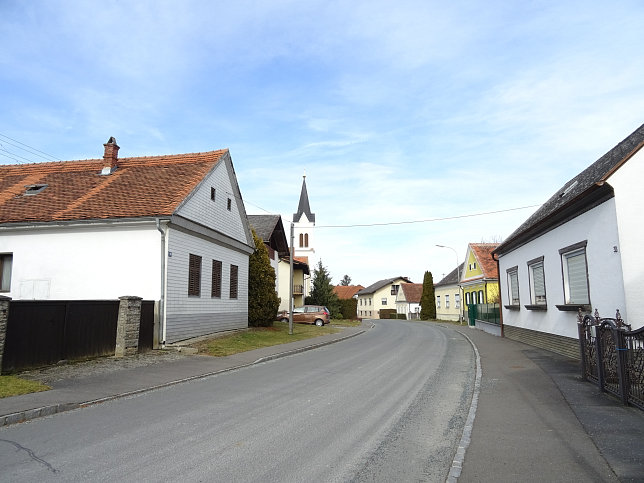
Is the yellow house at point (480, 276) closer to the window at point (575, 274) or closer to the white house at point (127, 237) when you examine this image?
the window at point (575, 274)

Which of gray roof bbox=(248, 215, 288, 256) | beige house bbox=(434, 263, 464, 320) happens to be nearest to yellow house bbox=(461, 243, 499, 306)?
beige house bbox=(434, 263, 464, 320)

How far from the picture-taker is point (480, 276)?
125ft

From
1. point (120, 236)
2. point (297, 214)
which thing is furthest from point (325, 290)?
point (120, 236)

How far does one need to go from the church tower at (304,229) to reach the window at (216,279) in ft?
152

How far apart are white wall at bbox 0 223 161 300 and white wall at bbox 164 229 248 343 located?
31.4 inches

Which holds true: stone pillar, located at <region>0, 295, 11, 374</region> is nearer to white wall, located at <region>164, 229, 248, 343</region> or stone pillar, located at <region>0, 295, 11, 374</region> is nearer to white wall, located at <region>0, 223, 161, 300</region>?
white wall, located at <region>0, 223, 161, 300</region>

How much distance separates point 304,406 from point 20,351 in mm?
7313

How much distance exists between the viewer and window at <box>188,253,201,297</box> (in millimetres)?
18266

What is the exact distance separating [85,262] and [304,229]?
5480cm

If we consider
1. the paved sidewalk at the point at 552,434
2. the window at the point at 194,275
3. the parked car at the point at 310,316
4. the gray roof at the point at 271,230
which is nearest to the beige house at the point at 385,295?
the gray roof at the point at 271,230

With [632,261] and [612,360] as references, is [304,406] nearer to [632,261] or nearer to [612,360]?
[612,360]

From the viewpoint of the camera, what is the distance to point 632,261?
10641mm

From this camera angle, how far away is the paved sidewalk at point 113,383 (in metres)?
7.81

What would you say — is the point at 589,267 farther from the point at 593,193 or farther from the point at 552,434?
the point at 552,434
